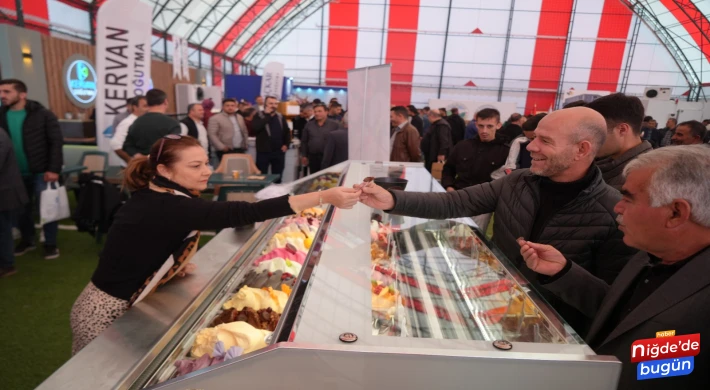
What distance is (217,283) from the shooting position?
1.74 metres

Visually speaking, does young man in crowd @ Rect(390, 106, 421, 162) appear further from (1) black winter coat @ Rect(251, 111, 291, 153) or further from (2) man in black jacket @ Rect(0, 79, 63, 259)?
(2) man in black jacket @ Rect(0, 79, 63, 259)

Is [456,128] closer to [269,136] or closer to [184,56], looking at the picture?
[269,136]

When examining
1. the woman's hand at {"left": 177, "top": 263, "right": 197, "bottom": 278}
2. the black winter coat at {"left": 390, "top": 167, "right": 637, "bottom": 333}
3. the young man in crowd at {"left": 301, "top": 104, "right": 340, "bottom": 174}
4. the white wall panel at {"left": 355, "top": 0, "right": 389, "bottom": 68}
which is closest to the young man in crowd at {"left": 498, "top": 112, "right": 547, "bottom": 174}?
the black winter coat at {"left": 390, "top": 167, "right": 637, "bottom": 333}

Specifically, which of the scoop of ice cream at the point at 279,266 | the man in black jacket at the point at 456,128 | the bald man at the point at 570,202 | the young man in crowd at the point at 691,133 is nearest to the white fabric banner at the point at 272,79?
the man in black jacket at the point at 456,128

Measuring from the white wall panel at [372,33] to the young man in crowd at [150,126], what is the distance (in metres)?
19.1

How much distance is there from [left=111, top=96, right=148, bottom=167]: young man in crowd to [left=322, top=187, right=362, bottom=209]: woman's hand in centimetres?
328

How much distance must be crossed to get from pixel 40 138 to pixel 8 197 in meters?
0.70

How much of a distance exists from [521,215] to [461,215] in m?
0.28

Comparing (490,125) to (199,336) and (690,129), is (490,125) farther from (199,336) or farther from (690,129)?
(199,336)

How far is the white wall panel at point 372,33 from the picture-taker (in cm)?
2197

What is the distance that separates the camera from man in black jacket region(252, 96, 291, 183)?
21.0ft

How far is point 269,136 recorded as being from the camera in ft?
21.2

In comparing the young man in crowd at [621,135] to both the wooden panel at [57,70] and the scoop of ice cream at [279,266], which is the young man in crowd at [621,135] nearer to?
the scoop of ice cream at [279,266]

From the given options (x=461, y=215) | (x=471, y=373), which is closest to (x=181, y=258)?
(x=461, y=215)
